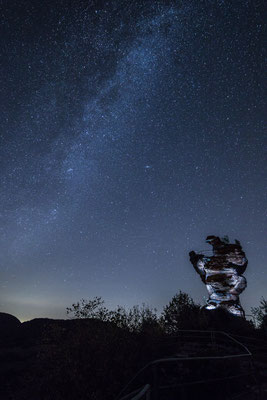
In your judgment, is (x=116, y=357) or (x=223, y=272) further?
(x=223, y=272)

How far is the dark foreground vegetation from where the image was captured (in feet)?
34.6

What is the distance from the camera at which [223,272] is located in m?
22.4

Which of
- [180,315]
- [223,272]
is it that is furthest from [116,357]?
[223,272]

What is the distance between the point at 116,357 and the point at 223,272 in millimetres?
13783

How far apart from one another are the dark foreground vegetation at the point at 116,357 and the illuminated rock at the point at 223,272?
132 centimetres

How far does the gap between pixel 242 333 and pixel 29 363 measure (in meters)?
16.3

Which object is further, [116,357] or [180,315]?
[180,315]

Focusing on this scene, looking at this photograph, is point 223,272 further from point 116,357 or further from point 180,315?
point 116,357

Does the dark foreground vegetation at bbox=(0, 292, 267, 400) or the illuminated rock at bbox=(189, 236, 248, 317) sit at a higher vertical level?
the illuminated rock at bbox=(189, 236, 248, 317)

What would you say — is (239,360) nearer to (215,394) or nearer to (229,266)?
(215,394)

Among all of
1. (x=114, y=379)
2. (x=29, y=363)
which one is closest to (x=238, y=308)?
(x=114, y=379)

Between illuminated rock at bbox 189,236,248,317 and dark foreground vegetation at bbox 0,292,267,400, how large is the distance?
1.32 meters

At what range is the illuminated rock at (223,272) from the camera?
20.8 m

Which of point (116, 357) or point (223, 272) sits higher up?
point (223, 272)
